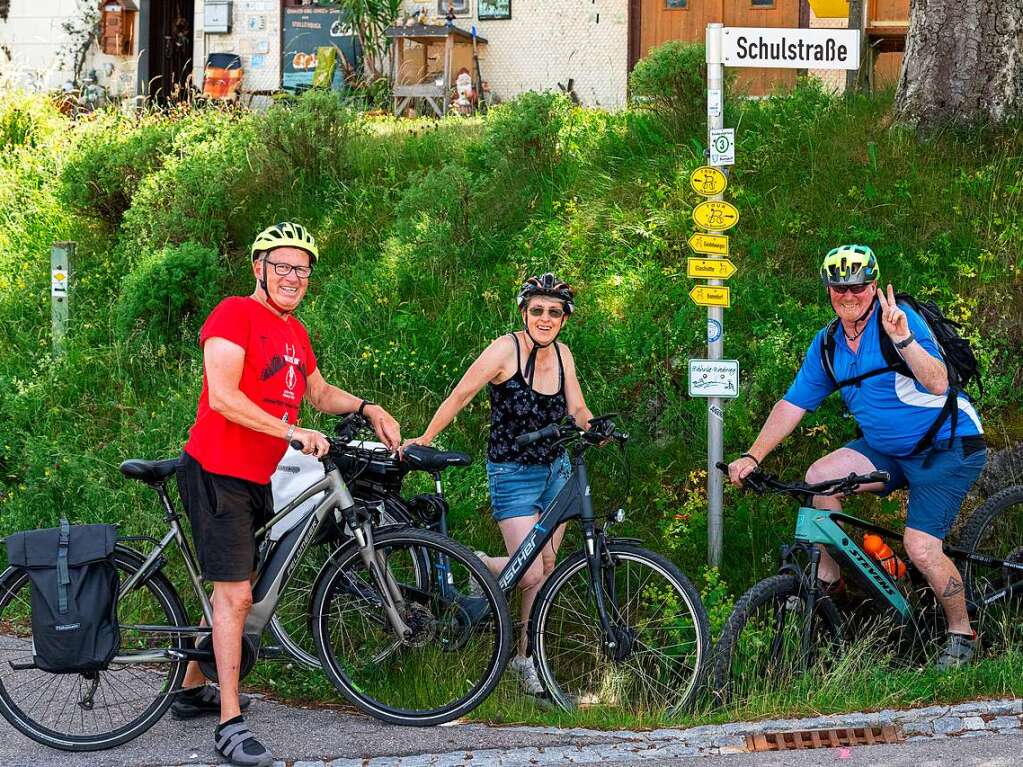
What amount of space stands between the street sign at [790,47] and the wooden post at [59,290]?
5580 millimetres

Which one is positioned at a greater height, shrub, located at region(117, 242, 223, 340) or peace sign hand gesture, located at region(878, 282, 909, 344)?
shrub, located at region(117, 242, 223, 340)

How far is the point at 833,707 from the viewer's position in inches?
211

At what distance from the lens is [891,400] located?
5.67 meters

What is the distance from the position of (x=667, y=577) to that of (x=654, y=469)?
205cm

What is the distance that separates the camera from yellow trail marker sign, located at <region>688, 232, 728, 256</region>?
6496 millimetres

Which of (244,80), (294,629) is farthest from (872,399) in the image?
(244,80)

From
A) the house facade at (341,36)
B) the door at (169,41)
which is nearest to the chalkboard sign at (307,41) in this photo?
the house facade at (341,36)

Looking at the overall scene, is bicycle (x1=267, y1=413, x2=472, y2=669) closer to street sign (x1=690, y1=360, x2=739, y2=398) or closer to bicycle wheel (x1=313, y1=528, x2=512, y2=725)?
bicycle wheel (x1=313, y1=528, x2=512, y2=725)

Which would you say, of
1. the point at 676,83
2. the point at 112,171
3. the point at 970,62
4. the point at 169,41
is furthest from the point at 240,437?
the point at 169,41

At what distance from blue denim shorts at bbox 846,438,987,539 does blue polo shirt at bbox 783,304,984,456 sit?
0.27 ft

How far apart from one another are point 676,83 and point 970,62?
2.33m

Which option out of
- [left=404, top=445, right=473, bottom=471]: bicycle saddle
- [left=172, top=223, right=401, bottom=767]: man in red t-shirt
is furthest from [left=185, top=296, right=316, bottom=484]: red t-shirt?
[left=404, top=445, right=473, bottom=471]: bicycle saddle

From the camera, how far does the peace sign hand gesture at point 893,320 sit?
5.31 m

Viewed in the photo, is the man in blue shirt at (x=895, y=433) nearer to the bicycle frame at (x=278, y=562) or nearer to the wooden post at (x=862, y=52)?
the bicycle frame at (x=278, y=562)
